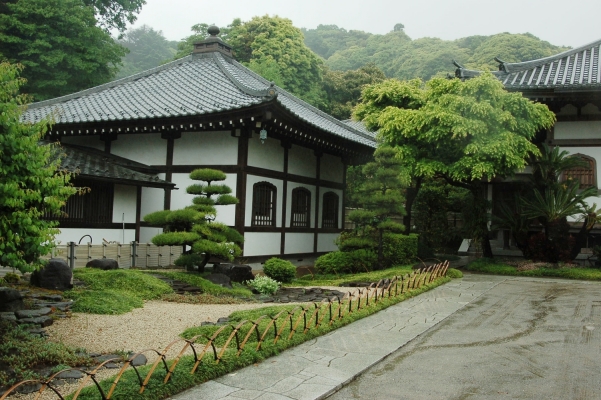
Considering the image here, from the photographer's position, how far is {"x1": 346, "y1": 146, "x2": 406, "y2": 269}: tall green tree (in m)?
16.8

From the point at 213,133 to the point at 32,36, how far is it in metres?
15.5

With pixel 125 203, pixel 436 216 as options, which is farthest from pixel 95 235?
pixel 436 216

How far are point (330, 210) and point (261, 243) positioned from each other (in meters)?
5.52

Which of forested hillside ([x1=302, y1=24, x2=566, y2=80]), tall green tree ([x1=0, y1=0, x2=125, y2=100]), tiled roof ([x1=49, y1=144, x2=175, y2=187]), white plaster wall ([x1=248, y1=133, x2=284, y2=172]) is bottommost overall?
tiled roof ([x1=49, y1=144, x2=175, y2=187])

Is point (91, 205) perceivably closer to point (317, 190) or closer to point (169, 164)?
point (169, 164)

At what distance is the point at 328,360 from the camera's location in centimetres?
699

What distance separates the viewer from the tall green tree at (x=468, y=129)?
16922 mm

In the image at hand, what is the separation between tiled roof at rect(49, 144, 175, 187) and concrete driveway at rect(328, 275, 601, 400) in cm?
961

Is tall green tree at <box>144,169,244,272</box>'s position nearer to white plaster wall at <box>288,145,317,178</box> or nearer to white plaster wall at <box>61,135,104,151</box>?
white plaster wall at <box>288,145,317,178</box>

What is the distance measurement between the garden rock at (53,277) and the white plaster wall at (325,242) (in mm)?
11638

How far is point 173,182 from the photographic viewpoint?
17406 millimetres

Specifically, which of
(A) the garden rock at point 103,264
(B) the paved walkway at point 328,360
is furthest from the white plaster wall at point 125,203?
(B) the paved walkway at point 328,360

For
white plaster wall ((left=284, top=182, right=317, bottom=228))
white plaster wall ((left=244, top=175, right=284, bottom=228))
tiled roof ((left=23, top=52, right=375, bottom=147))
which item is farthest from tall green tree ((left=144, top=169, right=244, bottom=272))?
white plaster wall ((left=284, top=182, right=317, bottom=228))

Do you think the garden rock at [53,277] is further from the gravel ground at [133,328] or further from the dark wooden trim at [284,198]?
the dark wooden trim at [284,198]
